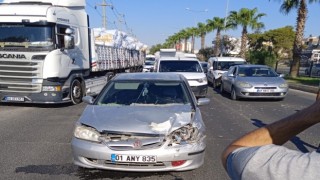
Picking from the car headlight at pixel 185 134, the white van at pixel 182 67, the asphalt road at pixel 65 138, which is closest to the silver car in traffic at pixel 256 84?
the asphalt road at pixel 65 138

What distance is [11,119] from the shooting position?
9.12 m

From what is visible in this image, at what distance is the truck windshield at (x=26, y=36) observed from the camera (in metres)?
10.5

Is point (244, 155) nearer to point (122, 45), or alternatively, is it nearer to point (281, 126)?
point (281, 126)

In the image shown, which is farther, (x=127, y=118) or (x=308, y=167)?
(x=127, y=118)

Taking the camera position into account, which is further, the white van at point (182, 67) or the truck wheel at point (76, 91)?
the white van at point (182, 67)

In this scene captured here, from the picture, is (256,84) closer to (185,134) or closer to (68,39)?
(68,39)

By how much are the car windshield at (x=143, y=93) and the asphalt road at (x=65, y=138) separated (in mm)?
A: 1079

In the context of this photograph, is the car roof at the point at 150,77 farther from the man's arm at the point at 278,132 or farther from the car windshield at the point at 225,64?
the car windshield at the point at 225,64

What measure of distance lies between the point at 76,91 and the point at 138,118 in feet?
25.8

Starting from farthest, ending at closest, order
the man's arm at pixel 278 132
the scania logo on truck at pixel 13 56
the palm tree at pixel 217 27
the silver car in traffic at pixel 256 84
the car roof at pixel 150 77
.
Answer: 1. the palm tree at pixel 217 27
2. the silver car in traffic at pixel 256 84
3. the scania logo on truck at pixel 13 56
4. the car roof at pixel 150 77
5. the man's arm at pixel 278 132

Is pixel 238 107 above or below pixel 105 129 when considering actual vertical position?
below

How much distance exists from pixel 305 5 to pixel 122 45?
13.5 m

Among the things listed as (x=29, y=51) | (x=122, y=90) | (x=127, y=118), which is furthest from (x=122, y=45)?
(x=127, y=118)

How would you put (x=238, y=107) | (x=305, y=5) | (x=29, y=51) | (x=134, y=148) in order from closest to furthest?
1. (x=134, y=148)
2. (x=29, y=51)
3. (x=238, y=107)
4. (x=305, y=5)
